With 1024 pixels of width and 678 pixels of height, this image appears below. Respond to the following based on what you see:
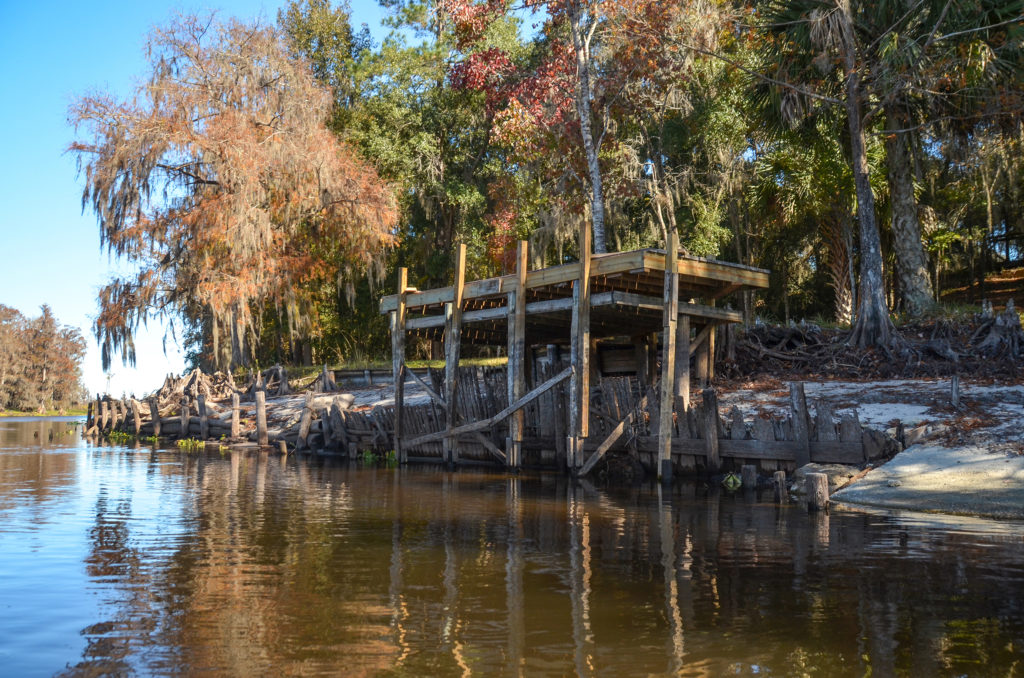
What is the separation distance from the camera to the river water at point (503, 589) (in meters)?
5.87

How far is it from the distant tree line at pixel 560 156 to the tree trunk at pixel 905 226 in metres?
0.06

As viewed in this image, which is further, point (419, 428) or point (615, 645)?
point (419, 428)

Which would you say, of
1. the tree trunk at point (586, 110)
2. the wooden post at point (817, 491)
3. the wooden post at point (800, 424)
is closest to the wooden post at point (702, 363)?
the tree trunk at point (586, 110)

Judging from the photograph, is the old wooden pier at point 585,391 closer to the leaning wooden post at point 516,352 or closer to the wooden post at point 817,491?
the leaning wooden post at point 516,352

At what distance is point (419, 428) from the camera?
21344 millimetres

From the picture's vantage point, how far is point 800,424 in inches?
575

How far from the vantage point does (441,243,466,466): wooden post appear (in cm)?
1942

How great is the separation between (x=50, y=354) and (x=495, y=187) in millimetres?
66525

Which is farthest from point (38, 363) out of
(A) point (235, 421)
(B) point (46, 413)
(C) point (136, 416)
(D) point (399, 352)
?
(D) point (399, 352)

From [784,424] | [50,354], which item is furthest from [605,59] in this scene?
[50,354]

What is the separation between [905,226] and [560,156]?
36.1ft

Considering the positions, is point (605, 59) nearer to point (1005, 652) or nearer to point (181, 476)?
point (181, 476)

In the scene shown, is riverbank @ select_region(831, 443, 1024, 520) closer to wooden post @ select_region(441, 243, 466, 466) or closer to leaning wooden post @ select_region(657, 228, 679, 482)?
leaning wooden post @ select_region(657, 228, 679, 482)

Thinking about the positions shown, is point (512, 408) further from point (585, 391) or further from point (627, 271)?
A: point (627, 271)
